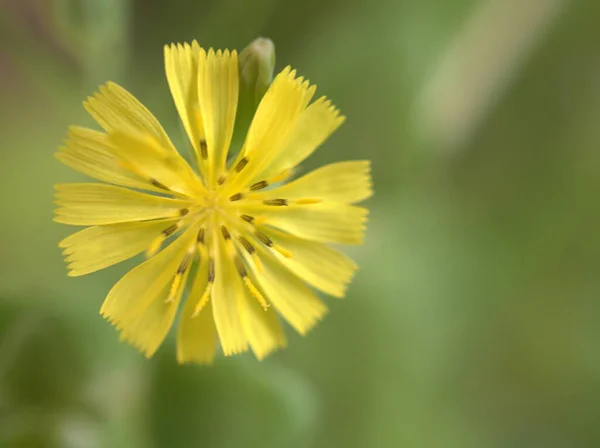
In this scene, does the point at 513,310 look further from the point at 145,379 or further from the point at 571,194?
the point at 145,379

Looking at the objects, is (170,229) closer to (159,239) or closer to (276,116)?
(159,239)

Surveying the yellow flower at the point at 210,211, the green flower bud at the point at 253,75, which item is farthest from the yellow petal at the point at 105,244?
the green flower bud at the point at 253,75

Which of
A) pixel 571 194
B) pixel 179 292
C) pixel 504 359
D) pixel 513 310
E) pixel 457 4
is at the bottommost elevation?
pixel 504 359

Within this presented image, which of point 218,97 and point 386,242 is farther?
point 386,242

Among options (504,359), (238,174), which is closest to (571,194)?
(504,359)

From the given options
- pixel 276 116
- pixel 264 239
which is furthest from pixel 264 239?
pixel 276 116

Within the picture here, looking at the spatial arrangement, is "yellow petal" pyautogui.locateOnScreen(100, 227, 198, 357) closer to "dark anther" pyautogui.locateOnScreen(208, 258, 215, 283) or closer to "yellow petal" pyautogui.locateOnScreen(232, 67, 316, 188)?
"dark anther" pyautogui.locateOnScreen(208, 258, 215, 283)
